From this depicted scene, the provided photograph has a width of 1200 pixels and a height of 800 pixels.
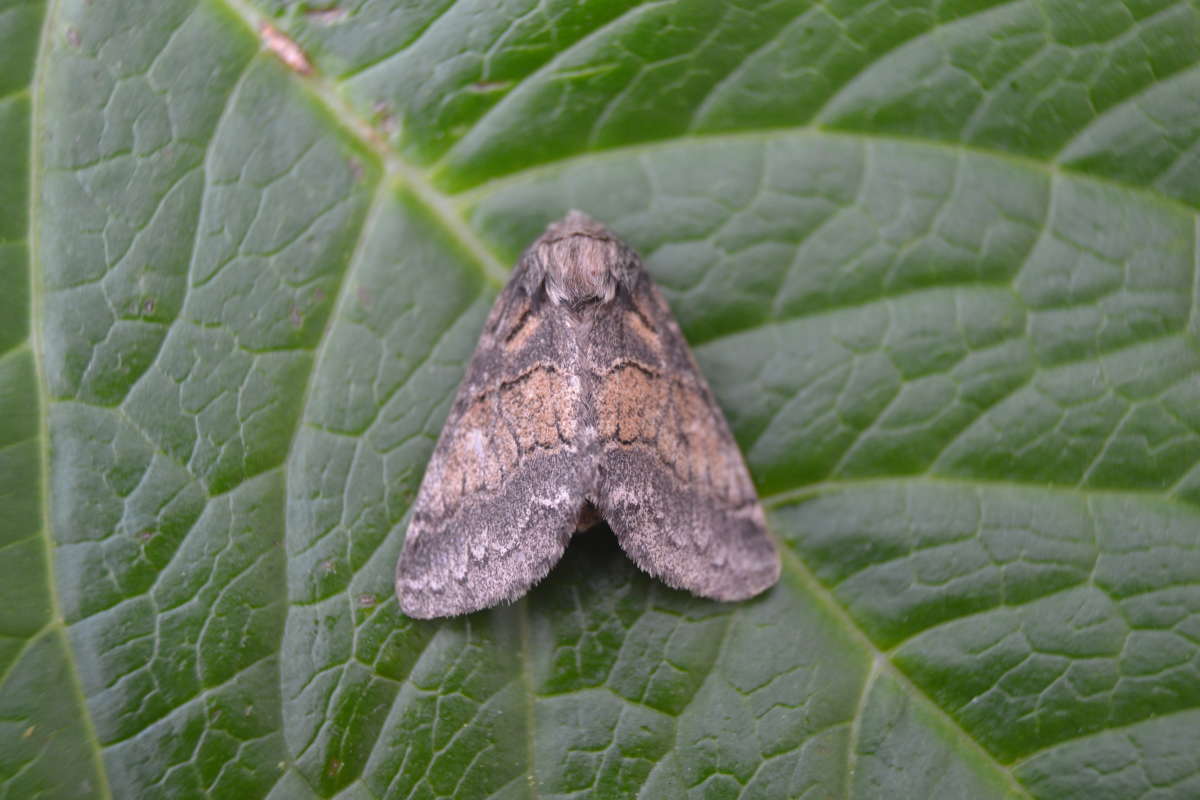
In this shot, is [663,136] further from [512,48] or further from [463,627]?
[463,627]

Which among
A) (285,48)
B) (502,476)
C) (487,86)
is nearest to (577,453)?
(502,476)

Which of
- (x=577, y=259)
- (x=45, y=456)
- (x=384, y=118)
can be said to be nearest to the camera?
(x=45, y=456)

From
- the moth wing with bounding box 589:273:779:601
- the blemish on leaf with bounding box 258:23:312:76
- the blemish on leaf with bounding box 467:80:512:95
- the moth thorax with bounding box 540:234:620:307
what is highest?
the blemish on leaf with bounding box 258:23:312:76

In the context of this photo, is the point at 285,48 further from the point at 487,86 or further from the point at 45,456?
the point at 45,456

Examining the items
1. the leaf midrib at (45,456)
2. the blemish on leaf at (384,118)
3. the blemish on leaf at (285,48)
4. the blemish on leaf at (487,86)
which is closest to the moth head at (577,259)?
the blemish on leaf at (487,86)

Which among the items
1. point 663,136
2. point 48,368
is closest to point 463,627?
point 48,368

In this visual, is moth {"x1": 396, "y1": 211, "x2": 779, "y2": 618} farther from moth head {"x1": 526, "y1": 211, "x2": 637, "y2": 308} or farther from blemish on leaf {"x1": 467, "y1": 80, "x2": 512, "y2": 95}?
blemish on leaf {"x1": 467, "y1": 80, "x2": 512, "y2": 95}

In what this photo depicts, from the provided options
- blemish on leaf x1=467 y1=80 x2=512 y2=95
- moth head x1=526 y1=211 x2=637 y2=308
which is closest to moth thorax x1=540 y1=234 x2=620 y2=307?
moth head x1=526 y1=211 x2=637 y2=308
